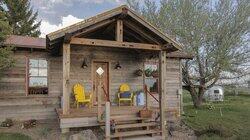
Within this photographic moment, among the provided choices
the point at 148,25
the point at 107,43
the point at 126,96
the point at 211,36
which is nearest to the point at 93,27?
the point at 107,43

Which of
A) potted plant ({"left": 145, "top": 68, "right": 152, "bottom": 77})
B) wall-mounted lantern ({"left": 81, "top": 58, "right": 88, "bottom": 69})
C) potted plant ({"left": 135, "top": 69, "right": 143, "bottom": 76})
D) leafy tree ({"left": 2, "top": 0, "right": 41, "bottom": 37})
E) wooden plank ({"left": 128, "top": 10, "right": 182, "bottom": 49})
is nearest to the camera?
wooden plank ({"left": 128, "top": 10, "right": 182, "bottom": 49})

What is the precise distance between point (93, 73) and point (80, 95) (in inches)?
56.6

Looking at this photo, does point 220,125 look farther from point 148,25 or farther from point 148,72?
point 148,25

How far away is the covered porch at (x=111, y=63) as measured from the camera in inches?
453

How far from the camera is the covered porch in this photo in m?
11.5

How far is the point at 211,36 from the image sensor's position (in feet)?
68.8

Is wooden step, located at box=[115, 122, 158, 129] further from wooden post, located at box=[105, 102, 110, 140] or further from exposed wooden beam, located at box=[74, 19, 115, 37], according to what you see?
exposed wooden beam, located at box=[74, 19, 115, 37]

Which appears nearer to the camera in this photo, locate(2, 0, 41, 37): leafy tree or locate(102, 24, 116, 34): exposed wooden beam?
locate(102, 24, 116, 34): exposed wooden beam

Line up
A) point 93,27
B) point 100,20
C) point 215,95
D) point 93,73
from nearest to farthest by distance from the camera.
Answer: point 100,20 < point 93,27 < point 93,73 < point 215,95

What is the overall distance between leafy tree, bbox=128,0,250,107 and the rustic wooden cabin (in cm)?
440

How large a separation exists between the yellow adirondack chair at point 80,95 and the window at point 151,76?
3.40 meters

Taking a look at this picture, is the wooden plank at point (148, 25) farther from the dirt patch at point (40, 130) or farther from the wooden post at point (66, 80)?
the dirt patch at point (40, 130)

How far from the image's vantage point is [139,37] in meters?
14.1

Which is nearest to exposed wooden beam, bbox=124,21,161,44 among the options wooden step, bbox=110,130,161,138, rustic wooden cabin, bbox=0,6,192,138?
rustic wooden cabin, bbox=0,6,192,138
